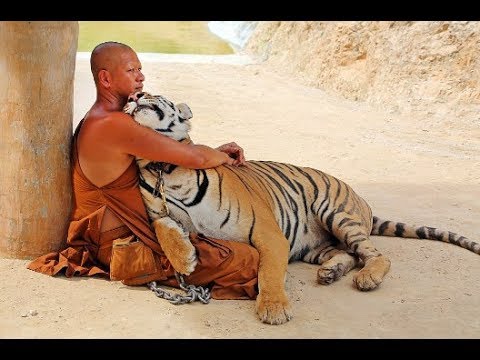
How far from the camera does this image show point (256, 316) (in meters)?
3.72

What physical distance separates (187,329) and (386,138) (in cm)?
577

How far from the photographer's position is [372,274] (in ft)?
13.7

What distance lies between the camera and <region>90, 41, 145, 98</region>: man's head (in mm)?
4094

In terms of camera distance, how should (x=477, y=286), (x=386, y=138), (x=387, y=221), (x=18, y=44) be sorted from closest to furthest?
Result: (x=18, y=44)
(x=477, y=286)
(x=387, y=221)
(x=386, y=138)

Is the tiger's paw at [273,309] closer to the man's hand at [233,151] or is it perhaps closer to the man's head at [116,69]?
the man's hand at [233,151]

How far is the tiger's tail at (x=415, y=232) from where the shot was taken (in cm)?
495

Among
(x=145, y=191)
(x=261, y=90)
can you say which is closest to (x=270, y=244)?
(x=145, y=191)

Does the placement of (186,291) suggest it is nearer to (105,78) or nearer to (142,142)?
(142,142)

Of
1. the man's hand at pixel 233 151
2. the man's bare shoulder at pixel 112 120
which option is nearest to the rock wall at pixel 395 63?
the man's hand at pixel 233 151

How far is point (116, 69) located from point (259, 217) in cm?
119

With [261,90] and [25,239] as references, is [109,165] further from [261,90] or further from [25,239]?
[261,90]

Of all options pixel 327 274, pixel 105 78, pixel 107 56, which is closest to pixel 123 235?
pixel 105 78

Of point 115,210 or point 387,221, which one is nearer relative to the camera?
point 115,210

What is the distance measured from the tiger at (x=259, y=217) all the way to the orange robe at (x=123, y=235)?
71 mm
